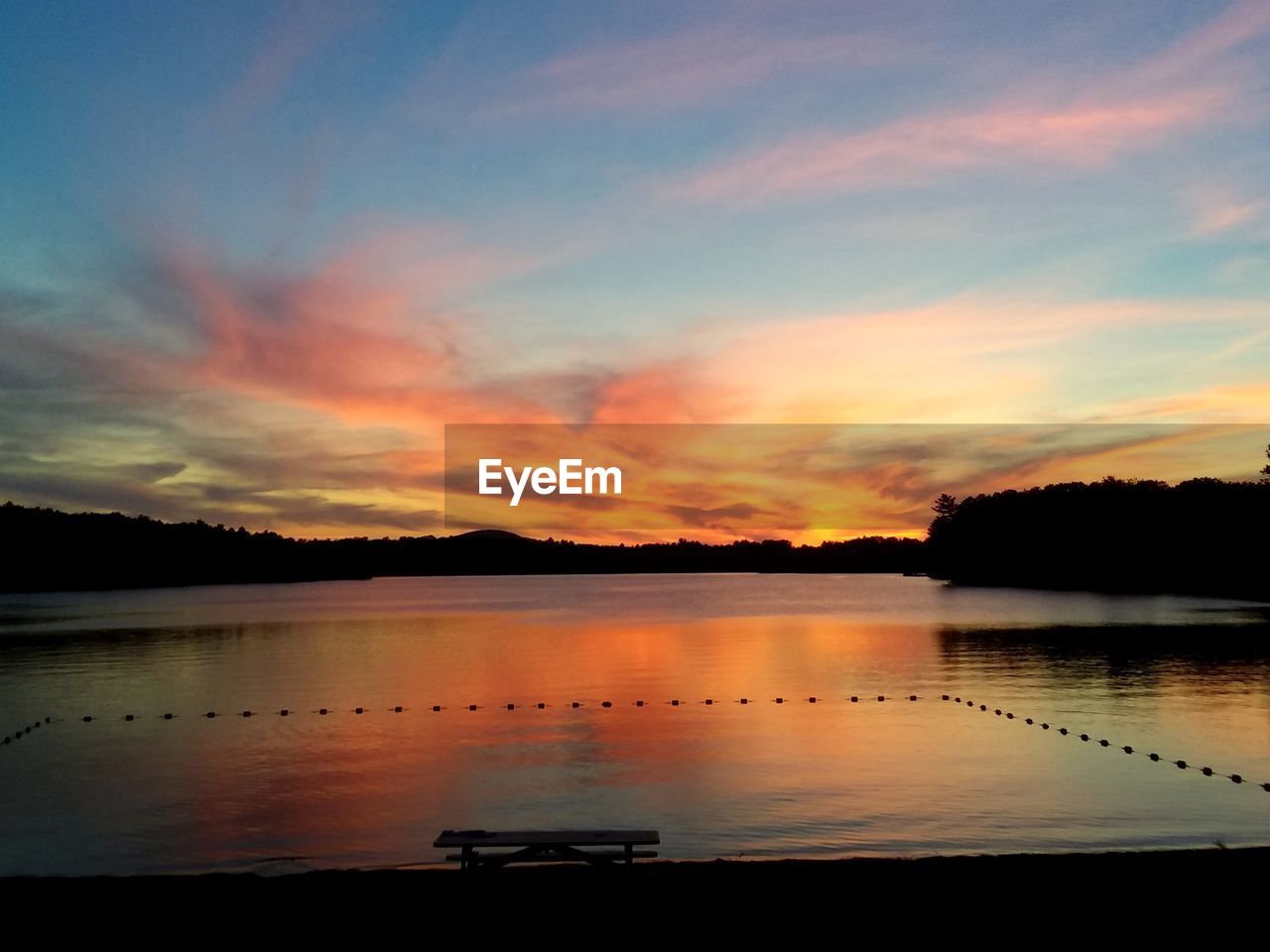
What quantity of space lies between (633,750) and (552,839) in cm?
1524

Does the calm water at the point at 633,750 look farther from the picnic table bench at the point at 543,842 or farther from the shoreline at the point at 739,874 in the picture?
the shoreline at the point at 739,874

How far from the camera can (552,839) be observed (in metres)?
12.5

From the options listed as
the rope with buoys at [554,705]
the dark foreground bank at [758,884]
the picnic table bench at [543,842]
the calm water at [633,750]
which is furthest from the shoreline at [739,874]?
the rope with buoys at [554,705]

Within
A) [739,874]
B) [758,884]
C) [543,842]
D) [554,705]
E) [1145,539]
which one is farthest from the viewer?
[1145,539]

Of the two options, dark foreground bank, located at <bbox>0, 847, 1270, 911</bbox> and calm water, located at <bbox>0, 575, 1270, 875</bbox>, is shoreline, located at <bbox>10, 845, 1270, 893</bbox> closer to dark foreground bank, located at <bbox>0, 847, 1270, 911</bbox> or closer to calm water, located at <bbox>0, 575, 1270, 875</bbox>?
dark foreground bank, located at <bbox>0, 847, 1270, 911</bbox>

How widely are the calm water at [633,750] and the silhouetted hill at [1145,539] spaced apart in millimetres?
72343

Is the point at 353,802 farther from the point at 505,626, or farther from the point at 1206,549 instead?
the point at 1206,549

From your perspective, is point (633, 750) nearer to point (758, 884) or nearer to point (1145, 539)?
point (758, 884)

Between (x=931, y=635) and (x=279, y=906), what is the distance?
64.8 m

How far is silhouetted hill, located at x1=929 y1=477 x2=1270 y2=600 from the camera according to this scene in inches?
4845

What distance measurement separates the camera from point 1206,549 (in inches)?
A: 5251

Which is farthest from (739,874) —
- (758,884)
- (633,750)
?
(633,750)

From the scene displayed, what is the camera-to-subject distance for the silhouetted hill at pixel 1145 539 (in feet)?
404

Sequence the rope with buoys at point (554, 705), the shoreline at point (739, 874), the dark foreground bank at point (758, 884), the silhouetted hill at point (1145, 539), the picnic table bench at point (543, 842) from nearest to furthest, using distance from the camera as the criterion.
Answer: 1. the dark foreground bank at point (758, 884)
2. the shoreline at point (739, 874)
3. the picnic table bench at point (543, 842)
4. the rope with buoys at point (554, 705)
5. the silhouetted hill at point (1145, 539)
